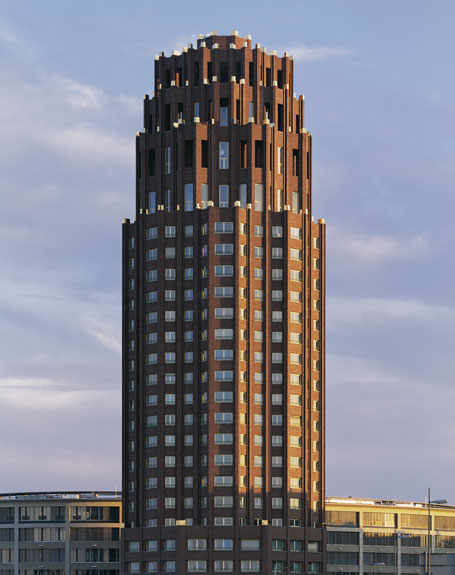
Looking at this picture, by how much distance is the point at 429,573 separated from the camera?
19700cm

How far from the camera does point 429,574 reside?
197000mm

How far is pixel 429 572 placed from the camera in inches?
7756

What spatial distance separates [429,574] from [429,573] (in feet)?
0.48

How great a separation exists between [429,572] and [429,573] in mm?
145

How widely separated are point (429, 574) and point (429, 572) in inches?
11.4
